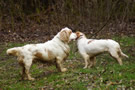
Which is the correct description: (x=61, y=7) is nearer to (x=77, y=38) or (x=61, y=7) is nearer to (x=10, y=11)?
(x=10, y=11)

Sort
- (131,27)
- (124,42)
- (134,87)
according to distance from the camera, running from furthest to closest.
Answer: (131,27), (124,42), (134,87)

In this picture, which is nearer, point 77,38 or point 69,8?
point 77,38

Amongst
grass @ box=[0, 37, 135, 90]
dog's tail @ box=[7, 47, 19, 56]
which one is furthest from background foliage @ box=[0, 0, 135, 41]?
dog's tail @ box=[7, 47, 19, 56]

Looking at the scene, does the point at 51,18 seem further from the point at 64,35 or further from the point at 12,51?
the point at 12,51

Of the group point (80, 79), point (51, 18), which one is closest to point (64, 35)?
point (80, 79)

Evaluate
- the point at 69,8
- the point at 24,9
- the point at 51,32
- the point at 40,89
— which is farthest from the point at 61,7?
the point at 40,89

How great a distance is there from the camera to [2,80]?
1031 cm

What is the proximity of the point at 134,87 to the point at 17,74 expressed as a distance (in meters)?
5.61

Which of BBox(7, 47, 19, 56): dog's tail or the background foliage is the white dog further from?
the background foliage

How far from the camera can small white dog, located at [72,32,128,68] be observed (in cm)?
974

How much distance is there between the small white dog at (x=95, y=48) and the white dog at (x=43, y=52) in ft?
1.95


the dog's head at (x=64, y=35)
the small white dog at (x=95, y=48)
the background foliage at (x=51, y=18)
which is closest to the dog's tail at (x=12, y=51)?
the dog's head at (x=64, y=35)

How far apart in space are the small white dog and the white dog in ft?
→ 1.95

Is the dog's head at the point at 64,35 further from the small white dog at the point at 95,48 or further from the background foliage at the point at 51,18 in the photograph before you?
the background foliage at the point at 51,18
